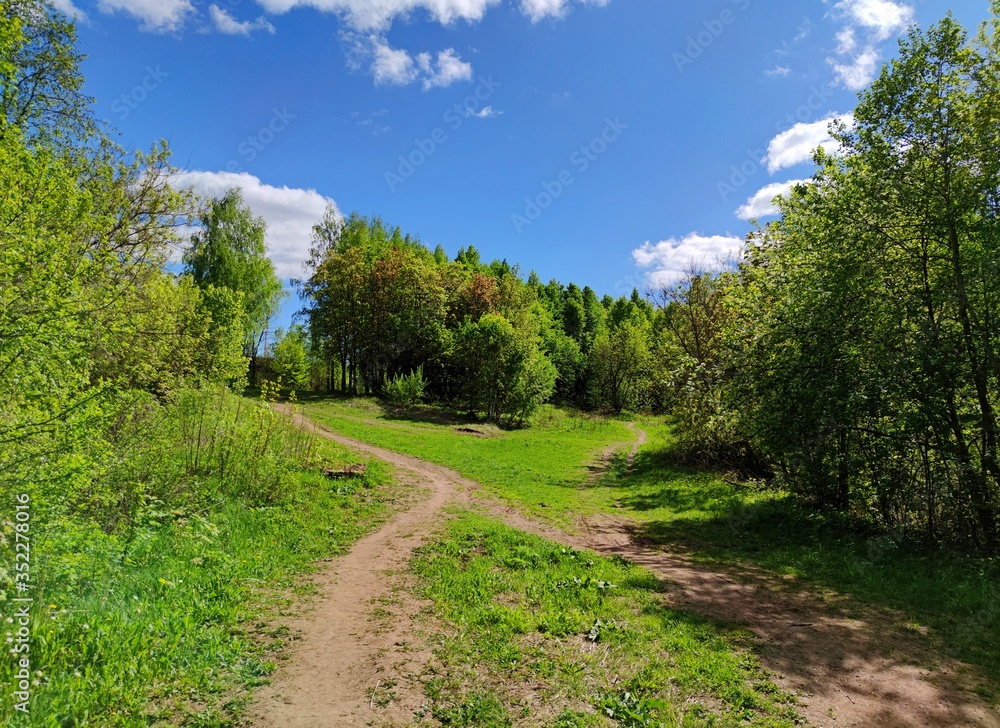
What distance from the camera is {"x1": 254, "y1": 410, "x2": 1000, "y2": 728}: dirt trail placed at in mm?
4301

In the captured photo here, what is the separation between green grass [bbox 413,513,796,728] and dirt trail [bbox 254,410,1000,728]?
1.23 feet

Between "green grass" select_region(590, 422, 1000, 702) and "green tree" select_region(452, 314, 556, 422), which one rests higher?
"green tree" select_region(452, 314, 556, 422)

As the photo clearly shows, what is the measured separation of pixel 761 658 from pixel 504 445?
21204 millimetres

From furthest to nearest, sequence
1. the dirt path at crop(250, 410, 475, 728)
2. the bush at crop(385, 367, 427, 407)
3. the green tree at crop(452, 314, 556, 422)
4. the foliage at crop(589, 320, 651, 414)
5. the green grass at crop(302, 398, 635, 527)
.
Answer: the foliage at crop(589, 320, 651, 414) → the bush at crop(385, 367, 427, 407) → the green tree at crop(452, 314, 556, 422) → the green grass at crop(302, 398, 635, 527) → the dirt path at crop(250, 410, 475, 728)

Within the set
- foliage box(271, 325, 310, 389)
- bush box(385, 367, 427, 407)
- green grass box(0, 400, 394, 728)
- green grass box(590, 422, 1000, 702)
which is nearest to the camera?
green grass box(0, 400, 394, 728)

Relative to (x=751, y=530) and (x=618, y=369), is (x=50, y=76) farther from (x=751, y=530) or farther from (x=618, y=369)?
(x=618, y=369)

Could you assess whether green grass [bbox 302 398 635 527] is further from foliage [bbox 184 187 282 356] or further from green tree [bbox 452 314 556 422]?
foliage [bbox 184 187 282 356]

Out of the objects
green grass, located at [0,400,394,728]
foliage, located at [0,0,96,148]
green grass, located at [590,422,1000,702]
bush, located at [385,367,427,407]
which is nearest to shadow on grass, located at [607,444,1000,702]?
green grass, located at [590,422,1000,702]

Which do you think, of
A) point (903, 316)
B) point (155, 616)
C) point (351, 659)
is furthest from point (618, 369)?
point (155, 616)

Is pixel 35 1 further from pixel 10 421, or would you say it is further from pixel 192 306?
Answer: pixel 10 421

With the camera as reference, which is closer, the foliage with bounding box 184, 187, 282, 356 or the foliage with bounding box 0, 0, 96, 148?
the foliage with bounding box 0, 0, 96, 148

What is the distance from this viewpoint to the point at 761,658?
5297 millimetres

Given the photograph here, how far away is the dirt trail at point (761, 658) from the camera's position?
14.1 feet

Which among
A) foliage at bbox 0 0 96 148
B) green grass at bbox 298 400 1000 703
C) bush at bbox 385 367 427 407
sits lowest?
green grass at bbox 298 400 1000 703
